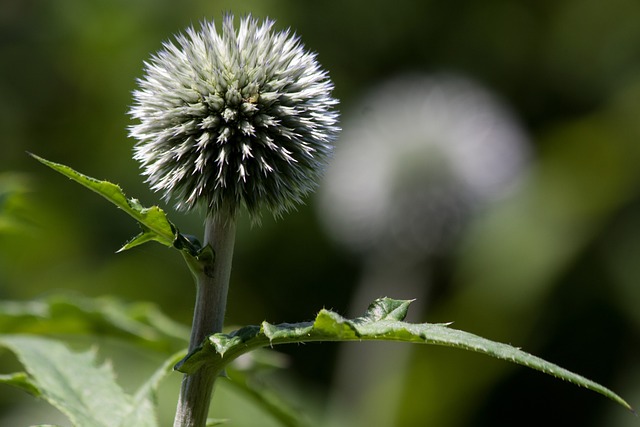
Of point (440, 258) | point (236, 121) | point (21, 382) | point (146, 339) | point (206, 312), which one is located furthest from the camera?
point (440, 258)

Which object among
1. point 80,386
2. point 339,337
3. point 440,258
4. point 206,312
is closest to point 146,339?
point 80,386

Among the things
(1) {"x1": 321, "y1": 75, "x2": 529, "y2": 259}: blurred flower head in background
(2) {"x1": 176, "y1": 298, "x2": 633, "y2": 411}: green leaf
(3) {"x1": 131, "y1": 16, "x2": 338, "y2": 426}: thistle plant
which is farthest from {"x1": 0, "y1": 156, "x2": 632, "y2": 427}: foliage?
(1) {"x1": 321, "y1": 75, "x2": 529, "y2": 259}: blurred flower head in background

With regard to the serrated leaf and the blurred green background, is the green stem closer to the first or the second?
the serrated leaf

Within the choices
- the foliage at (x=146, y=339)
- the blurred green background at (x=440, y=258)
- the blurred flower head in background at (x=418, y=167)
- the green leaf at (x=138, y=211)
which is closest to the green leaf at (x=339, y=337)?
the foliage at (x=146, y=339)

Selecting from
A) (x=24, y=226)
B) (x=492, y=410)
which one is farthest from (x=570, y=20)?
(x=24, y=226)

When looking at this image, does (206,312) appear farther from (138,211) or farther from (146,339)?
(146,339)

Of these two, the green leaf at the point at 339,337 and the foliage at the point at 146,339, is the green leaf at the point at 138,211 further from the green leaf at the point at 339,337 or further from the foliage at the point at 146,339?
the green leaf at the point at 339,337
